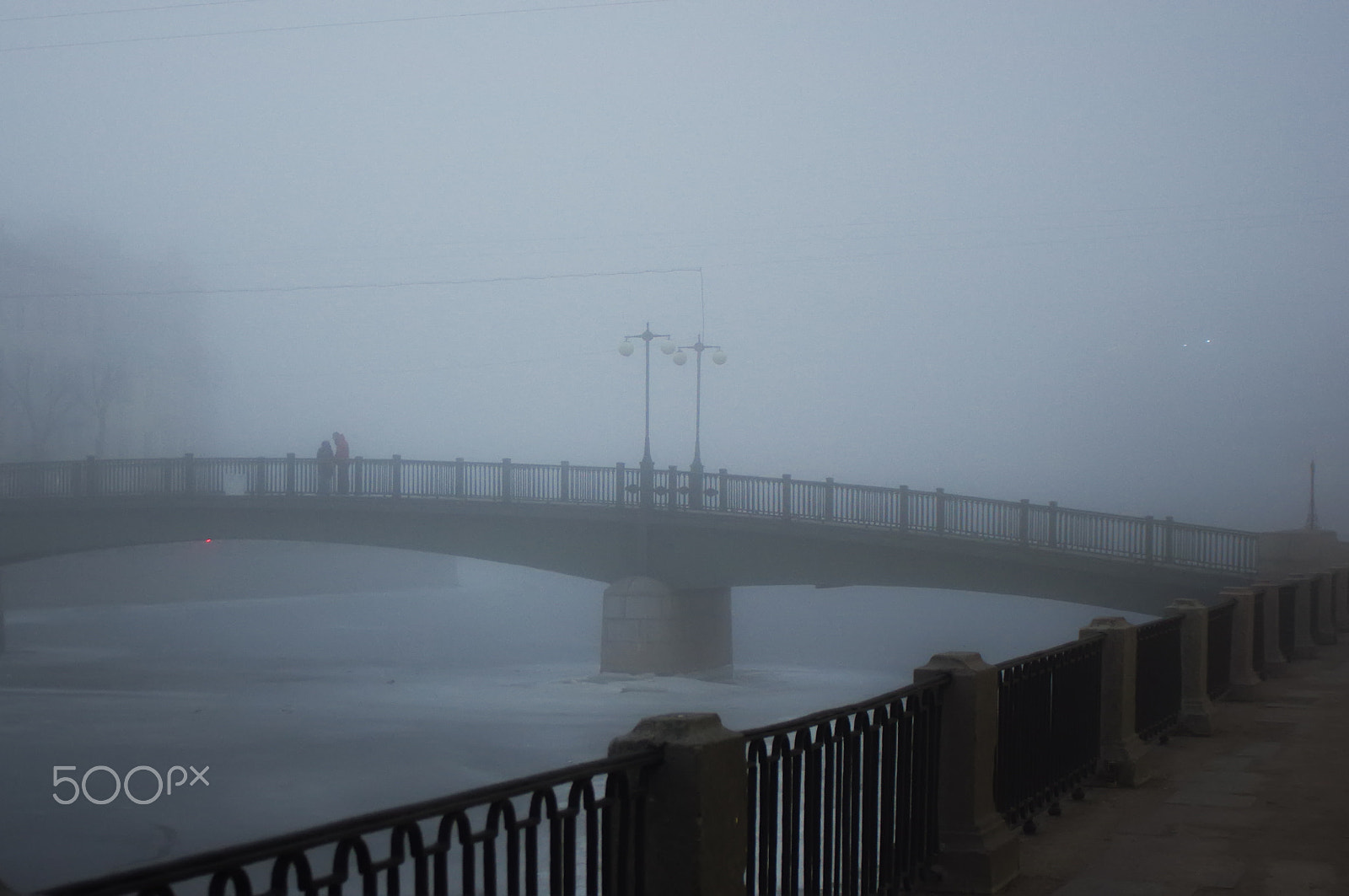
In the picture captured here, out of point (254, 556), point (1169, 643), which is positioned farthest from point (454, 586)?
point (1169, 643)

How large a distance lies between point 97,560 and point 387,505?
125 ft

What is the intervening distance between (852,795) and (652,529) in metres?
32.1

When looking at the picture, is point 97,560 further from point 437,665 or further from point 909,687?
point 909,687

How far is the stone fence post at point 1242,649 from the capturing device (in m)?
16.2

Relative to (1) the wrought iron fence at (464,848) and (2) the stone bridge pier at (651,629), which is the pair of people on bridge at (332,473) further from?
(1) the wrought iron fence at (464,848)

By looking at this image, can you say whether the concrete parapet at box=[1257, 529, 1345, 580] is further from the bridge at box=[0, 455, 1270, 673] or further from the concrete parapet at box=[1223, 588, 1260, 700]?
the concrete parapet at box=[1223, 588, 1260, 700]

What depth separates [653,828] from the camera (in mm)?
4594

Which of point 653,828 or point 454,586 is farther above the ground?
point 653,828

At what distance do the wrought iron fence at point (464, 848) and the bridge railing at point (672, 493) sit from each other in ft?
96.4

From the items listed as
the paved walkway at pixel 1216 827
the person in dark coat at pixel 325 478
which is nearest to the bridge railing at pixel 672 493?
the person in dark coat at pixel 325 478

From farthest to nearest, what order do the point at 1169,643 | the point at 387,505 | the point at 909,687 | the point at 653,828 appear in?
the point at 387,505 < the point at 1169,643 < the point at 909,687 < the point at 653,828

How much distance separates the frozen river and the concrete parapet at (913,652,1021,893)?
1845 cm

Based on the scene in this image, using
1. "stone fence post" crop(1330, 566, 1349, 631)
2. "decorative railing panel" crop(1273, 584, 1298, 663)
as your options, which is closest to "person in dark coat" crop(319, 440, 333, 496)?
"stone fence post" crop(1330, 566, 1349, 631)

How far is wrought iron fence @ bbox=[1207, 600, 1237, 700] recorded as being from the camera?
14.7m
